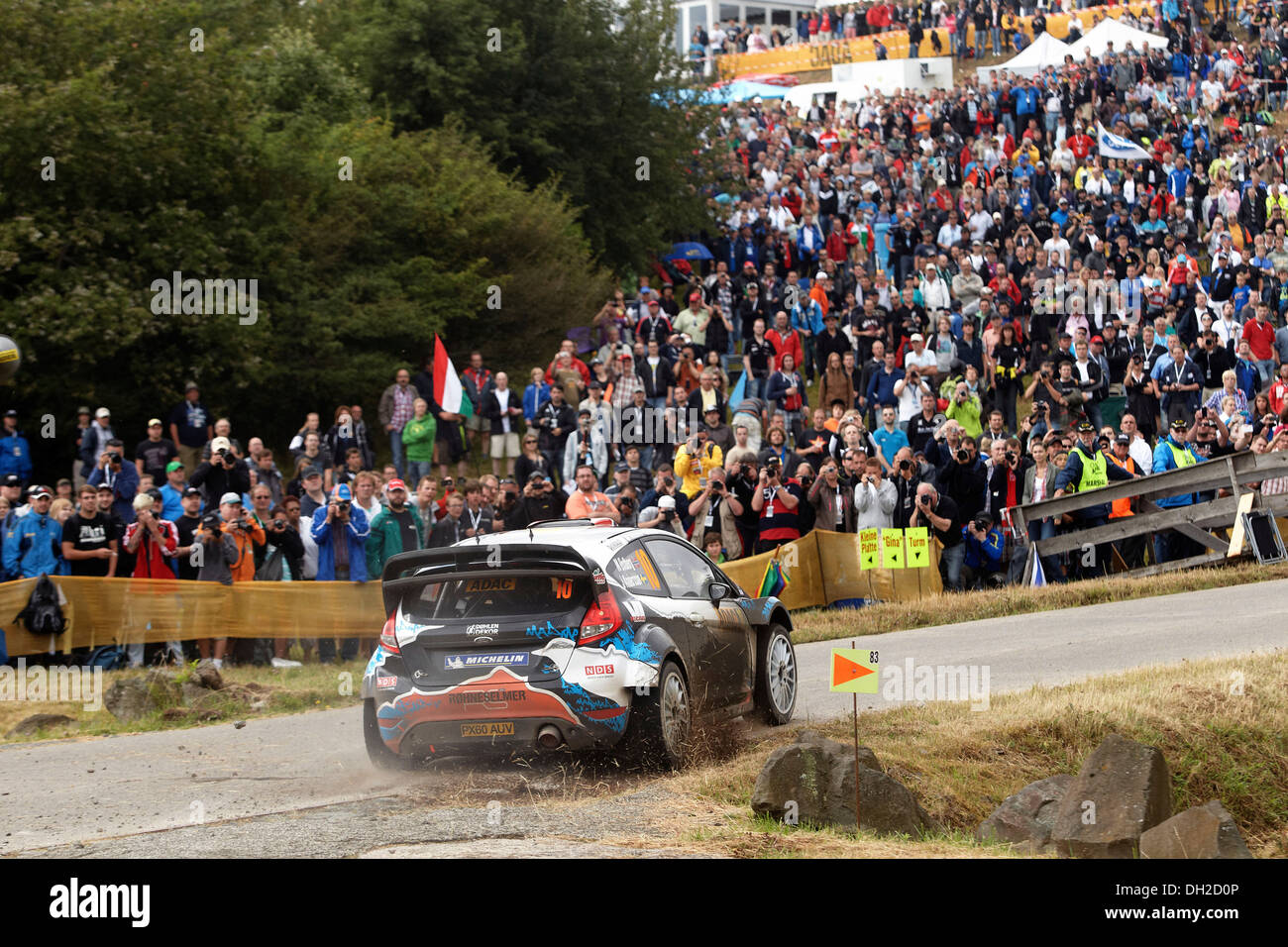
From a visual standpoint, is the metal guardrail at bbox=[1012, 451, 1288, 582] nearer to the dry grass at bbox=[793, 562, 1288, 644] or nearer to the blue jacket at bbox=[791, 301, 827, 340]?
the dry grass at bbox=[793, 562, 1288, 644]

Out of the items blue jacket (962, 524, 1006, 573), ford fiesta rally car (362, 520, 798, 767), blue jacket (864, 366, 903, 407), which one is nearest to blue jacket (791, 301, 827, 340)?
blue jacket (864, 366, 903, 407)

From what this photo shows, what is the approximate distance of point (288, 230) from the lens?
1069 inches

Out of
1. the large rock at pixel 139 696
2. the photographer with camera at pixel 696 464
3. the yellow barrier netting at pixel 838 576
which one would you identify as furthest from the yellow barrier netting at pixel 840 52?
the large rock at pixel 139 696

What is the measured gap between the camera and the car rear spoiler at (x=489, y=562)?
10016 mm

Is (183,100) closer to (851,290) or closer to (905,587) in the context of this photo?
(851,290)

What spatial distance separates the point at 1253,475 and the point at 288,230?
649 inches

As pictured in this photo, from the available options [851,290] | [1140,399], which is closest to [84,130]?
[851,290]

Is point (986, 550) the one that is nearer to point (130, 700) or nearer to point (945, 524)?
point (945, 524)

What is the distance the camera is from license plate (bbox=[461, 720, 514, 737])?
980 centimetres

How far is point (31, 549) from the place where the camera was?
15.9 meters

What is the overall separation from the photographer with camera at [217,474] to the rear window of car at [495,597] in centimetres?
877

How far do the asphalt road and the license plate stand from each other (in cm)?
33

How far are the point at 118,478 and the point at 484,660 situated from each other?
33.0ft

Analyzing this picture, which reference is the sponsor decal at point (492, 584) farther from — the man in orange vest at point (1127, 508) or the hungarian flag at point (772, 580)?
the man in orange vest at point (1127, 508)
